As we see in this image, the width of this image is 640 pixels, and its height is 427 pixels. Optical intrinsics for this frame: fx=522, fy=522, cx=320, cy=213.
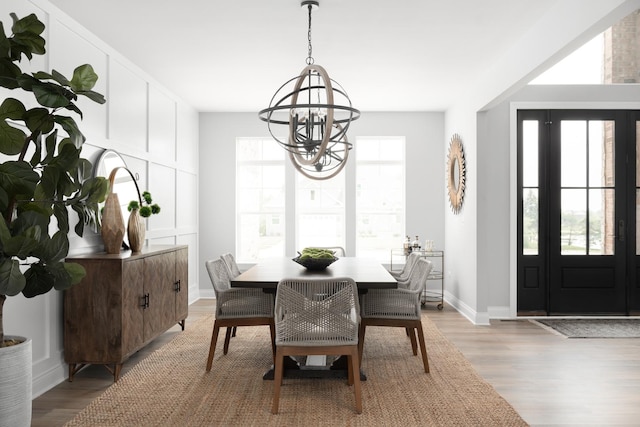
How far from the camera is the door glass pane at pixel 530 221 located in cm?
582

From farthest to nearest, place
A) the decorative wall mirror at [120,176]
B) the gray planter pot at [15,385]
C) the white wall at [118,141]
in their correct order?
the decorative wall mirror at [120,176]
the white wall at [118,141]
the gray planter pot at [15,385]

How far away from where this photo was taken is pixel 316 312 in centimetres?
303

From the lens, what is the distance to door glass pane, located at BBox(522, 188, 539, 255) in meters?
5.82

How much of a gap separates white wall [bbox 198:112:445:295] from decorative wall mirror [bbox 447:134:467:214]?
420 mm

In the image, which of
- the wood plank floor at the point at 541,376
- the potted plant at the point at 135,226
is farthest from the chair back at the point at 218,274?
the wood plank floor at the point at 541,376

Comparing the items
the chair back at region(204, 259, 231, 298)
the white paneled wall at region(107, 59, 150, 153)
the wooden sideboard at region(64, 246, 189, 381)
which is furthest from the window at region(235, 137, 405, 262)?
the wooden sideboard at region(64, 246, 189, 381)

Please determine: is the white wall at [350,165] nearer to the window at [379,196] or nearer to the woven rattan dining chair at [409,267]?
the window at [379,196]

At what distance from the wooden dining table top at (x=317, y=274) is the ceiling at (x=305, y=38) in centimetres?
186

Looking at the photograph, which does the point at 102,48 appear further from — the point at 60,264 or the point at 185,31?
the point at 60,264

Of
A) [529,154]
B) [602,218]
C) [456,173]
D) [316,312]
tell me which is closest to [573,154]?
[529,154]

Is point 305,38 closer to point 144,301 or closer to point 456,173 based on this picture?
point 144,301

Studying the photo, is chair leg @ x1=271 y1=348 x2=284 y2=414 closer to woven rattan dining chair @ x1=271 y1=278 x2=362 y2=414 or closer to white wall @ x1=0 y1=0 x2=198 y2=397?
woven rattan dining chair @ x1=271 y1=278 x2=362 y2=414

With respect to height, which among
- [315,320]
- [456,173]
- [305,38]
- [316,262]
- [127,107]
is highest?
[305,38]

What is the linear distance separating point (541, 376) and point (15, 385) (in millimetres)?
3322
